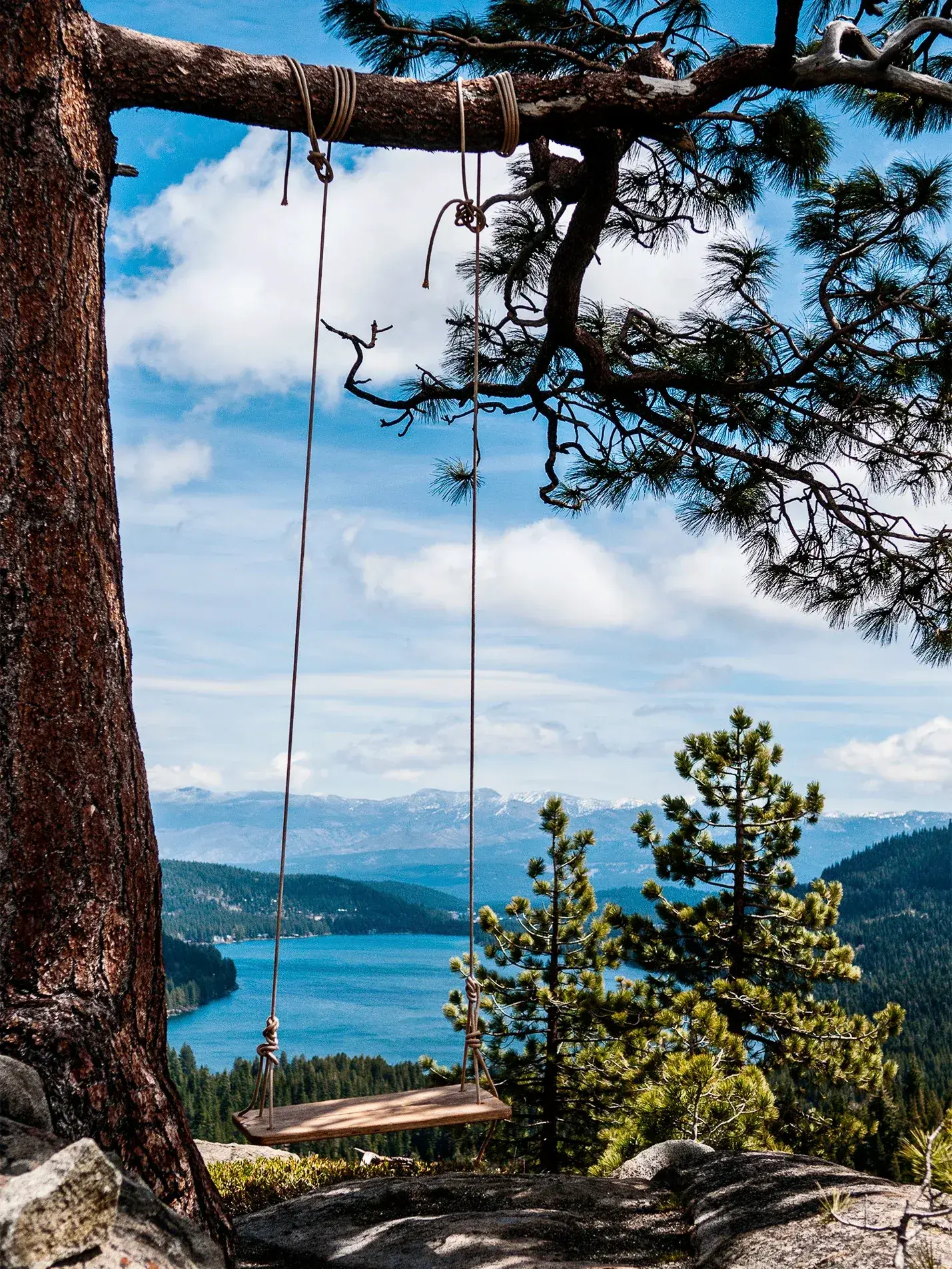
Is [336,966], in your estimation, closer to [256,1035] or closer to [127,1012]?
[256,1035]

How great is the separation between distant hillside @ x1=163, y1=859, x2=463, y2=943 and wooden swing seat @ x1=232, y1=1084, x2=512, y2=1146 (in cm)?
11166

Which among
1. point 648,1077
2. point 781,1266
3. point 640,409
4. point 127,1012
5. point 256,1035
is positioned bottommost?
point 256,1035

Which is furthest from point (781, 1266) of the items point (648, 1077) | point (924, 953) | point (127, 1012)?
point (924, 953)

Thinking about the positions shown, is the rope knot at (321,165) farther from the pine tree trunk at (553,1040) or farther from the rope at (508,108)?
the pine tree trunk at (553,1040)

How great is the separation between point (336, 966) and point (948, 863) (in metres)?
66.1

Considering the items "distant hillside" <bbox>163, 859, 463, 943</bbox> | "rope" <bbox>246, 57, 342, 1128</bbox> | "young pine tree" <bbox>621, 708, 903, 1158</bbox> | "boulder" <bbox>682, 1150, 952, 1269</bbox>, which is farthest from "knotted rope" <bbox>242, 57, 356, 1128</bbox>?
"distant hillside" <bbox>163, 859, 463, 943</bbox>

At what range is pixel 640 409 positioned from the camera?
160 inches

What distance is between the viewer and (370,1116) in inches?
90.7

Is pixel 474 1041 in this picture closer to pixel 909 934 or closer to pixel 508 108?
pixel 508 108

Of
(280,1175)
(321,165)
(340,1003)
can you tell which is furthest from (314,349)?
(340,1003)

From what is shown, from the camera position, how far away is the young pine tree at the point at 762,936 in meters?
7.47

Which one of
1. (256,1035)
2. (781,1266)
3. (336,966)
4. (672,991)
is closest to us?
(781,1266)

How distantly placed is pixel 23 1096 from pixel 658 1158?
108 inches

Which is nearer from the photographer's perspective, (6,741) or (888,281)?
(6,741)
